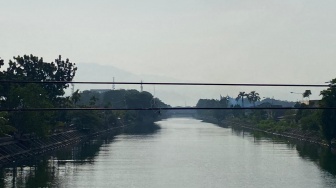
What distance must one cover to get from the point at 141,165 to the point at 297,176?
802 inches

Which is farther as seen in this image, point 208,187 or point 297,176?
point 297,176

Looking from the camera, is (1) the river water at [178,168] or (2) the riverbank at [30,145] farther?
(2) the riverbank at [30,145]

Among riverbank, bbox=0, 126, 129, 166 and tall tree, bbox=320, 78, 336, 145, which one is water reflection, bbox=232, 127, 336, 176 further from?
riverbank, bbox=0, 126, 129, 166

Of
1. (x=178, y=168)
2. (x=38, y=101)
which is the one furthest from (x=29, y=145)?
(x=178, y=168)

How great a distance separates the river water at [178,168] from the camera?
57.8 meters

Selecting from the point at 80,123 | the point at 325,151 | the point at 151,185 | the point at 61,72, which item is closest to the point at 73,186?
the point at 151,185

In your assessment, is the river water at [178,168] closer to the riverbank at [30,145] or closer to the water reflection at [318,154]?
the water reflection at [318,154]

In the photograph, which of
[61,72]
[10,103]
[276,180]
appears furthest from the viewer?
[61,72]

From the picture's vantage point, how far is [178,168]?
69188mm

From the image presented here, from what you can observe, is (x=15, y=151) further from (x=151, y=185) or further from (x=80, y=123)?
Result: (x=80, y=123)

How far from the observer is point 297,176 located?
205ft

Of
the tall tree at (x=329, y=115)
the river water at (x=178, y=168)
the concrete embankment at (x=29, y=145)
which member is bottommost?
the river water at (x=178, y=168)

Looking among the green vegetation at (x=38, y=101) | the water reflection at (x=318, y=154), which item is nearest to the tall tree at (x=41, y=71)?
the green vegetation at (x=38, y=101)

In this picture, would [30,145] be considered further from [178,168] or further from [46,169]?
[178,168]
